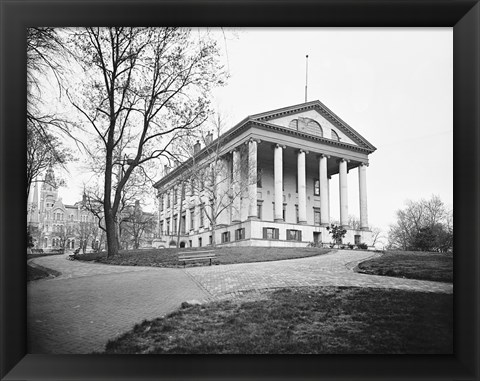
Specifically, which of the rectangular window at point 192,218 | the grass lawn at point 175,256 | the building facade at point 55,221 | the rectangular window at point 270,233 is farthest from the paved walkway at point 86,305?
the rectangular window at point 270,233

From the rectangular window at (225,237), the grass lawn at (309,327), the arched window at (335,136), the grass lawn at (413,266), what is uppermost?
the arched window at (335,136)

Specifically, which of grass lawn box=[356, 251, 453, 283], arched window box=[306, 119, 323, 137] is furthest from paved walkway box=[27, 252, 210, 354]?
arched window box=[306, 119, 323, 137]

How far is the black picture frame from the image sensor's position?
3.86m

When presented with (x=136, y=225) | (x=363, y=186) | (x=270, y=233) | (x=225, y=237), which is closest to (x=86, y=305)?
(x=136, y=225)

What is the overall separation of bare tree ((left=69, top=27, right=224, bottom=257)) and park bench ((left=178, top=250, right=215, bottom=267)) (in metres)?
1.99

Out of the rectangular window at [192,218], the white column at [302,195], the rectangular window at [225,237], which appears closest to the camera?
the rectangular window at [225,237]

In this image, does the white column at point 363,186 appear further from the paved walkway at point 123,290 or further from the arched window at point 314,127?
the arched window at point 314,127

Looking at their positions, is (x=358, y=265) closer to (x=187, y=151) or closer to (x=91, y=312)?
(x=187, y=151)

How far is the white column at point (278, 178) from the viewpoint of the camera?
8.27m

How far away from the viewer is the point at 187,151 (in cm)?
603

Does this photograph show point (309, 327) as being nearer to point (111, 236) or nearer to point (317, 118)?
point (317, 118)
